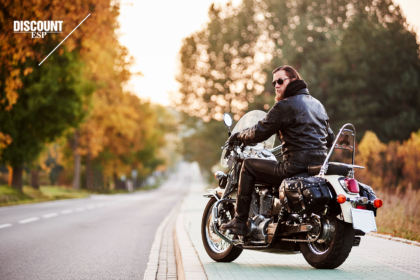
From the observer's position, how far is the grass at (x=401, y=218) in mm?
8992

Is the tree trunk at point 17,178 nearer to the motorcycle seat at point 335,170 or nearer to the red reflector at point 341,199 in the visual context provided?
the motorcycle seat at point 335,170

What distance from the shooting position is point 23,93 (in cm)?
2205

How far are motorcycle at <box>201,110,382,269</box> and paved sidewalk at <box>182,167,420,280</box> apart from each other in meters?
0.20

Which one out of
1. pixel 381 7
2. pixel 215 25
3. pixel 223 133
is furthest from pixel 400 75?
pixel 215 25

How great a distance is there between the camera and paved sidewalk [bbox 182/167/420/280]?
197 inches

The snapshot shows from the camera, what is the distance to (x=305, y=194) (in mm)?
4715

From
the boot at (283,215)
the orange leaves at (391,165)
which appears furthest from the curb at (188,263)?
the orange leaves at (391,165)

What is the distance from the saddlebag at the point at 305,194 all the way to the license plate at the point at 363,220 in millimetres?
278

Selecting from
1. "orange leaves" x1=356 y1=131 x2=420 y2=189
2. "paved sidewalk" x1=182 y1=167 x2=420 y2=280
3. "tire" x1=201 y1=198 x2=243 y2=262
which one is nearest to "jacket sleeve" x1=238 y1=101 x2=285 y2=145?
"tire" x1=201 y1=198 x2=243 y2=262

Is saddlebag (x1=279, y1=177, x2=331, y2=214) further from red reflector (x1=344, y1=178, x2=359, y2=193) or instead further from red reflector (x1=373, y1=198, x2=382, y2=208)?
red reflector (x1=373, y1=198, x2=382, y2=208)

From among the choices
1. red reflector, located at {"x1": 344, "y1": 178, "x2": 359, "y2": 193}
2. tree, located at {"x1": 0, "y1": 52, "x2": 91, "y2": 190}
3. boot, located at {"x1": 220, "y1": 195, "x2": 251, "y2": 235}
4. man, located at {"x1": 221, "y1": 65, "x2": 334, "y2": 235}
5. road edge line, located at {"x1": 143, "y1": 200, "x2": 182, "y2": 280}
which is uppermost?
tree, located at {"x1": 0, "y1": 52, "x2": 91, "y2": 190}

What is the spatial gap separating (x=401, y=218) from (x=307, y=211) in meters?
6.10

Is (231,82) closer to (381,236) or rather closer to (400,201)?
(400,201)

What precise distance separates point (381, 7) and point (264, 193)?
35.0 metres
